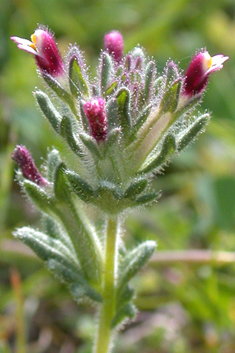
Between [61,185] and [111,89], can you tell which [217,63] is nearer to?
[111,89]

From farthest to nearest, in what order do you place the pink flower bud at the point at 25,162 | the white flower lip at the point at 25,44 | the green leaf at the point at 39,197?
the pink flower bud at the point at 25,162 < the green leaf at the point at 39,197 < the white flower lip at the point at 25,44

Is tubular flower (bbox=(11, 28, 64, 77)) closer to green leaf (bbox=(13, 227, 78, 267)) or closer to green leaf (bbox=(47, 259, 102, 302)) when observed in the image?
green leaf (bbox=(13, 227, 78, 267))

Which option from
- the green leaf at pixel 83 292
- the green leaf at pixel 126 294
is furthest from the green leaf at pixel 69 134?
the green leaf at pixel 126 294

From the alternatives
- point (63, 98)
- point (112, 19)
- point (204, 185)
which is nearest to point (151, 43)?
point (112, 19)

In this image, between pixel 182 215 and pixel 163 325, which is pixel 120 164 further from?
pixel 182 215

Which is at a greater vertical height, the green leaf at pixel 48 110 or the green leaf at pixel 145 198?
the green leaf at pixel 48 110

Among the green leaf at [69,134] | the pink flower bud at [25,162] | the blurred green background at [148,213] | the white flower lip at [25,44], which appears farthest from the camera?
the blurred green background at [148,213]

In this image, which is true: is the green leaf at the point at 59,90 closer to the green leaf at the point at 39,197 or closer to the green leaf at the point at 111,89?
the green leaf at the point at 111,89
